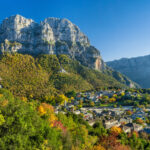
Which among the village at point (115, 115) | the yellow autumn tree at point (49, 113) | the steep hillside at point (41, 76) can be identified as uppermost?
the steep hillside at point (41, 76)

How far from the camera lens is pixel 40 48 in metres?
199

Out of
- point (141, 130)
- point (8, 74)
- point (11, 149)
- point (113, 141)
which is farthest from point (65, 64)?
point (11, 149)

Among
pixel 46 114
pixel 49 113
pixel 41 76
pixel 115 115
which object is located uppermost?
pixel 41 76

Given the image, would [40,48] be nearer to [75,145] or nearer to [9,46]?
[9,46]

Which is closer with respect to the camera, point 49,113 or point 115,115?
point 49,113

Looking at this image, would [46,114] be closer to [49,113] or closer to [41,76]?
[49,113]

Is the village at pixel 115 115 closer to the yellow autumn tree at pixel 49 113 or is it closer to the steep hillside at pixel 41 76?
the yellow autumn tree at pixel 49 113

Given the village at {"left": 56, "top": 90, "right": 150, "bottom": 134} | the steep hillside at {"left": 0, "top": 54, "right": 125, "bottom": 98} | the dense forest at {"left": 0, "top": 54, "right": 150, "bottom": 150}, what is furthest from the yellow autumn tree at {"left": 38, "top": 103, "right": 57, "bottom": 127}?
the steep hillside at {"left": 0, "top": 54, "right": 125, "bottom": 98}

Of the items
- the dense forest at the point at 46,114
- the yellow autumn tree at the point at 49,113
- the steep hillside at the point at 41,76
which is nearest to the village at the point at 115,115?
the dense forest at the point at 46,114

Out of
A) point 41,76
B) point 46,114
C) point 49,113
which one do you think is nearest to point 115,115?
point 49,113

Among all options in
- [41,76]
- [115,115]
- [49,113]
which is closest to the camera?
[49,113]

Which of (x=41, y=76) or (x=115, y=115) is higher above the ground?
(x=41, y=76)

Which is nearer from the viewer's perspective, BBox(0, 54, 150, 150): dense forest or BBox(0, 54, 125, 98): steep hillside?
BBox(0, 54, 150, 150): dense forest

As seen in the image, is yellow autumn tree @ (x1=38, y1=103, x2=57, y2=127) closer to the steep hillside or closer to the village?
the village
